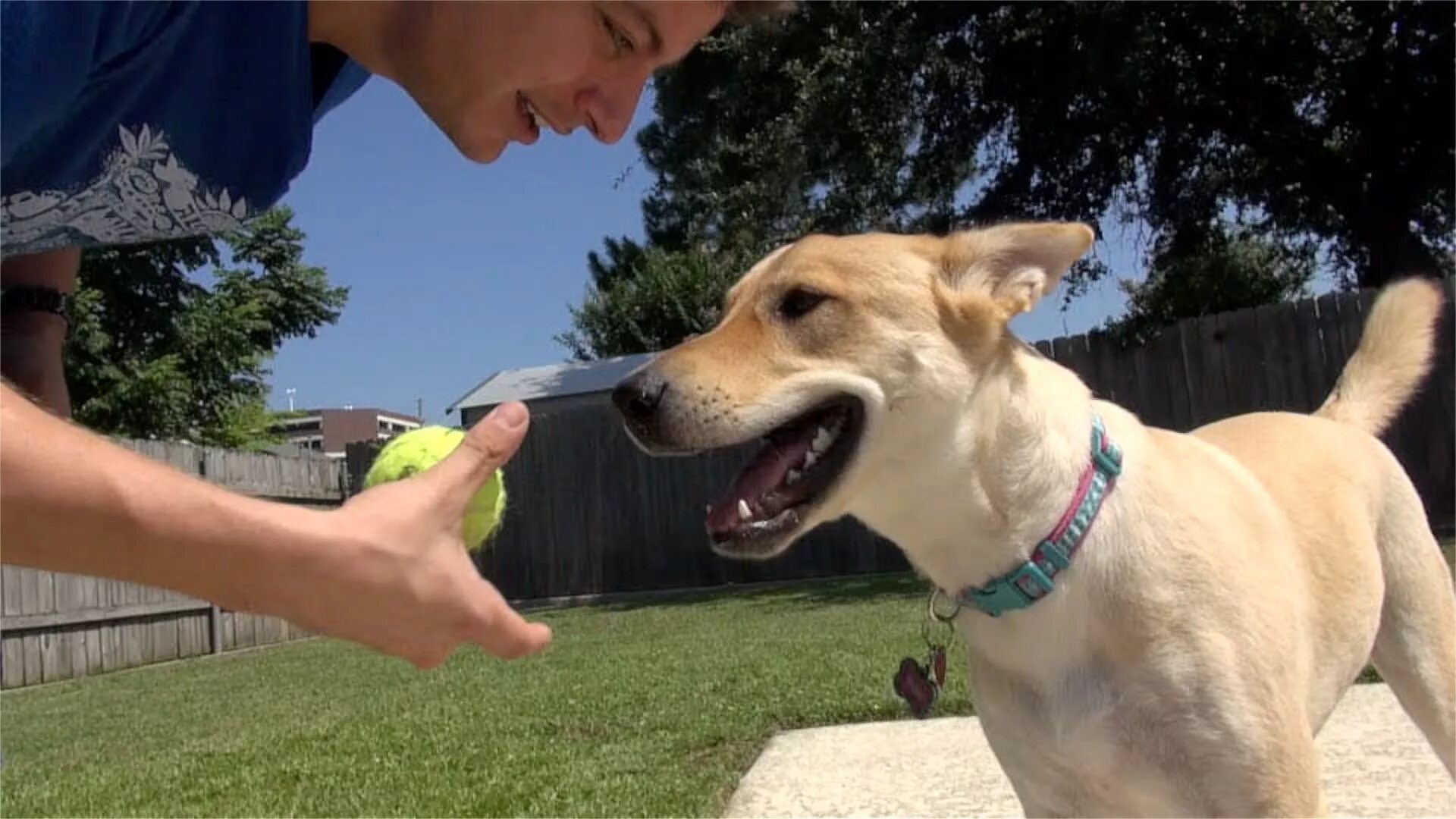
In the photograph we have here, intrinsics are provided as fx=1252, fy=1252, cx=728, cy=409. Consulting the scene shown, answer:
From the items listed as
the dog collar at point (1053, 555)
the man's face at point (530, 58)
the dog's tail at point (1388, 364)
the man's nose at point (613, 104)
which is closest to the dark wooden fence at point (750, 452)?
the dog's tail at point (1388, 364)

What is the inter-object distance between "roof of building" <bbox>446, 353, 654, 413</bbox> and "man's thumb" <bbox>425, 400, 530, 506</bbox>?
24299 mm

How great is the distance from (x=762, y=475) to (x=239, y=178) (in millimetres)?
1371

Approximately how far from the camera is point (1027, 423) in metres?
2.82

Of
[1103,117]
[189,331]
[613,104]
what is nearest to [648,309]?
[189,331]

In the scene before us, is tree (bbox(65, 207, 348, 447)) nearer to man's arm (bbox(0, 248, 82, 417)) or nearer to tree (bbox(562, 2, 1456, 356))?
tree (bbox(562, 2, 1456, 356))

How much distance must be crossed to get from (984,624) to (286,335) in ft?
95.5

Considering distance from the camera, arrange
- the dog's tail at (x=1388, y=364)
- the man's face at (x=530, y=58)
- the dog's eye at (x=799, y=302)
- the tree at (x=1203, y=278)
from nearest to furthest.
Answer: the man's face at (x=530, y=58), the dog's eye at (x=799, y=302), the dog's tail at (x=1388, y=364), the tree at (x=1203, y=278)

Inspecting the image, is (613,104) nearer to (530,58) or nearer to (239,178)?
(530,58)

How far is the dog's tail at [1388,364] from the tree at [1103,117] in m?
9.05

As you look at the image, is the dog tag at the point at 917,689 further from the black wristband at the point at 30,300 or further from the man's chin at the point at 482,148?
the black wristband at the point at 30,300

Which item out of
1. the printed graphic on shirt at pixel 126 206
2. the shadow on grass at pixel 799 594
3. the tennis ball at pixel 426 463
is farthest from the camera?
the shadow on grass at pixel 799 594

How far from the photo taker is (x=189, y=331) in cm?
2570

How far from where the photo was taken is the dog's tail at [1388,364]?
420cm

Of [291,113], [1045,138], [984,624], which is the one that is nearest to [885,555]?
[1045,138]
